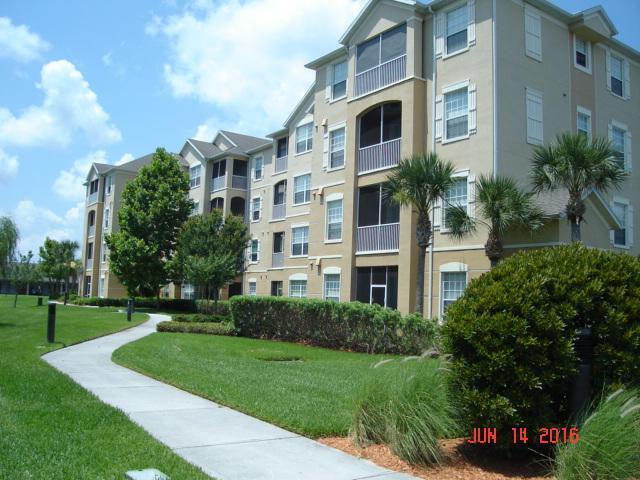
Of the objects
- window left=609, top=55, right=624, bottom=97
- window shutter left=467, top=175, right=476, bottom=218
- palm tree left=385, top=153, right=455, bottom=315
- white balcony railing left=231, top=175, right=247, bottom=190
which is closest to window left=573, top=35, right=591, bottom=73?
window left=609, top=55, right=624, bottom=97

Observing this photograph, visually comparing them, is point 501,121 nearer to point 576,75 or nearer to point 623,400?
point 576,75

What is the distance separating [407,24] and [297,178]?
13.3 metres

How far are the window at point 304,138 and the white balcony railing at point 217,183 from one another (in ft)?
30.5

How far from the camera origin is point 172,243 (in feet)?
133

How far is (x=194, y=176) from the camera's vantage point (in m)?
45.8

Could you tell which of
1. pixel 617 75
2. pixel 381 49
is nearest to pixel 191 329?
pixel 381 49

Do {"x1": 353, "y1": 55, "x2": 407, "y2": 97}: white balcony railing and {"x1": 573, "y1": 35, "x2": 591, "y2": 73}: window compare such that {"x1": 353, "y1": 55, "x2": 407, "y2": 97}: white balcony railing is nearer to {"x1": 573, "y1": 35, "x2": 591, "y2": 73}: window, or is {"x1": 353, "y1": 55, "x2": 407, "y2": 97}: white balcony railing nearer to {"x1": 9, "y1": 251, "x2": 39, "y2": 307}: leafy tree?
{"x1": 573, "y1": 35, "x2": 591, "y2": 73}: window

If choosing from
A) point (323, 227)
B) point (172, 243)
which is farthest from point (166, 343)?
Result: point (172, 243)

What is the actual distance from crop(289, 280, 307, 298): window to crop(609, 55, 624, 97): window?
17106 mm

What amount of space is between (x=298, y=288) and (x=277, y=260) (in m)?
4.81

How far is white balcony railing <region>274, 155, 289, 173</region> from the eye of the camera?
3653cm

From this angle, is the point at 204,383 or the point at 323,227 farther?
the point at 323,227

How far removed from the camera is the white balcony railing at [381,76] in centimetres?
2323

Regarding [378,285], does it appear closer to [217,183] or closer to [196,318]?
[196,318]
